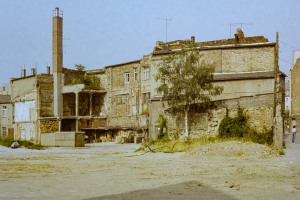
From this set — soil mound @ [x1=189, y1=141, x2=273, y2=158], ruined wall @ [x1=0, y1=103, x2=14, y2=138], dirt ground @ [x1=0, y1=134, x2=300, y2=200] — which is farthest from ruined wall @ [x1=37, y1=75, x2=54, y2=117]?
dirt ground @ [x1=0, y1=134, x2=300, y2=200]

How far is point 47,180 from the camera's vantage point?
1344 centimetres

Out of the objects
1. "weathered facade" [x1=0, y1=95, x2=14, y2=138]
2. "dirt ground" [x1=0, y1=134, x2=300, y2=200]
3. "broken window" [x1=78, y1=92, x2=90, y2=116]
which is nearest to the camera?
"dirt ground" [x1=0, y1=134, x2=300, y2=200]

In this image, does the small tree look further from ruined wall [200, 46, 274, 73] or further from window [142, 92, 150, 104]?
window [142, 92, 150, 104]

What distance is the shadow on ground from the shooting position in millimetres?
9930

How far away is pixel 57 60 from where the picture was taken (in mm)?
50281

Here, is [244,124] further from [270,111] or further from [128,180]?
[128,180]

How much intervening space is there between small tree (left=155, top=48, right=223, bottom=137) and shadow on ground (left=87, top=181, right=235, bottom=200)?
1806cm

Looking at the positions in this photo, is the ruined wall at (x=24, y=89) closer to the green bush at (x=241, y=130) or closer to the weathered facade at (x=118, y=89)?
the weathered facade at (x=118, y=89)

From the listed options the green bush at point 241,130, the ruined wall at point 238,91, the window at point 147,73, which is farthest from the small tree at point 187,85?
the window at point 147,73

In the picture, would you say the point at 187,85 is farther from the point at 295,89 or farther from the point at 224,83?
the point at 295,89

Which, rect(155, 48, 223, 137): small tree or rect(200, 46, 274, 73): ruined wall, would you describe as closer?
rect(155, 48, 223, 137): small tree

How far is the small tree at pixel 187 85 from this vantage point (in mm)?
30078

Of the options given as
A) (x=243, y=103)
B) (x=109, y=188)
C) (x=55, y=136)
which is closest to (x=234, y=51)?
(x=243, y=103)

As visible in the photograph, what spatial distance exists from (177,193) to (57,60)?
1665 inches
